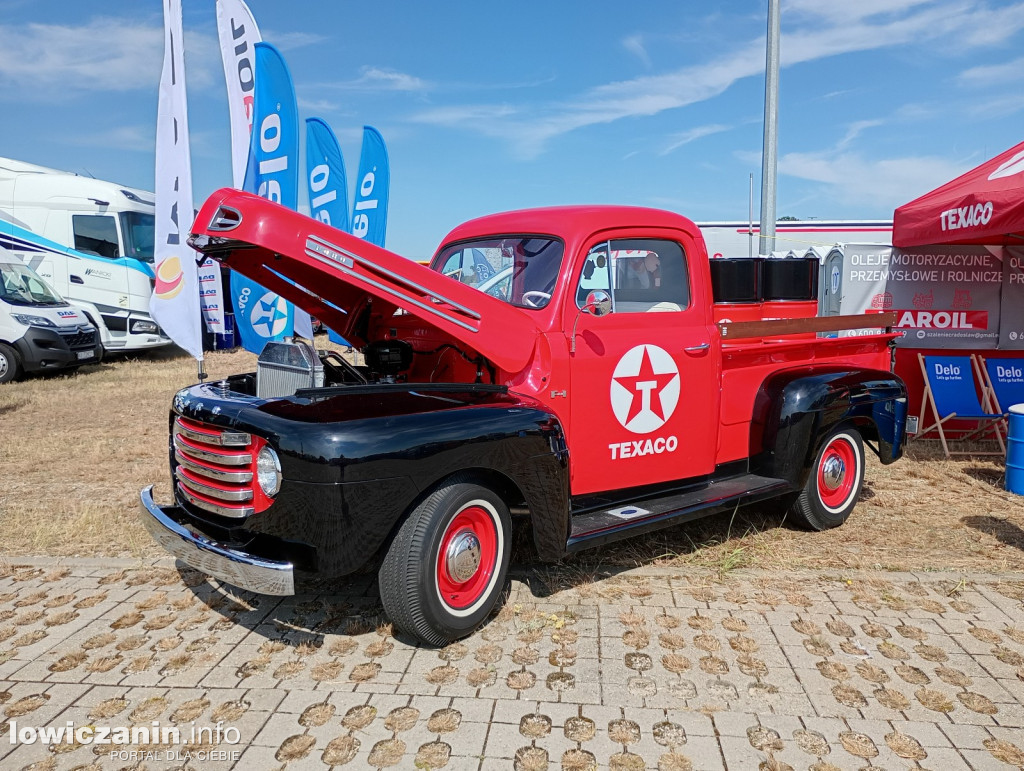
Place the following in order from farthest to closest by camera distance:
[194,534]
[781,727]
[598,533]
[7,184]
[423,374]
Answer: [7,184]
[423,374]
[598,533]
[194,534]
[781,727]

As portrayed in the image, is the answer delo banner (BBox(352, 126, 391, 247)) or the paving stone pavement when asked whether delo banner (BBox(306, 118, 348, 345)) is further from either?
the paving stone pavement

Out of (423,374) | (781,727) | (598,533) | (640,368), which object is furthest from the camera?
(423,374)

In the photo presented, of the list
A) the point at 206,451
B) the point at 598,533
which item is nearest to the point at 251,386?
the point at 206,451

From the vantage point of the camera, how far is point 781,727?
2.82 metres

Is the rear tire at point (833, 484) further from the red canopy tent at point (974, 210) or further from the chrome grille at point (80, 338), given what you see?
the chrome grille at point (80, 338)

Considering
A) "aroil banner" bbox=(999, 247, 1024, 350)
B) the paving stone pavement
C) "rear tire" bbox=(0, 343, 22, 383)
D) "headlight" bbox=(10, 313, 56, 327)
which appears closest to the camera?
the paving stone pavement

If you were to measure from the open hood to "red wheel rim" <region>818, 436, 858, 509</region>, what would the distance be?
8.31ft

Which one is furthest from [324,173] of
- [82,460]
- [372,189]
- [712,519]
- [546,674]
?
[546,674]

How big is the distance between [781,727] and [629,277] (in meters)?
2.48

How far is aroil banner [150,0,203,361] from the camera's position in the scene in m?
8.76

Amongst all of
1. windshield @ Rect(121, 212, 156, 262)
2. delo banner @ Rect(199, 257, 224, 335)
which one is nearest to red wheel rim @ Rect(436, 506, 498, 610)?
delo banner @ Rect(199, 257, 224, 335)

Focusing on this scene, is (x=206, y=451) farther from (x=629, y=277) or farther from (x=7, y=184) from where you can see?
(x=7, y=184)

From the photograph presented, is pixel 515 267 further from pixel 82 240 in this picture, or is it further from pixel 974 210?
pixel 82 240

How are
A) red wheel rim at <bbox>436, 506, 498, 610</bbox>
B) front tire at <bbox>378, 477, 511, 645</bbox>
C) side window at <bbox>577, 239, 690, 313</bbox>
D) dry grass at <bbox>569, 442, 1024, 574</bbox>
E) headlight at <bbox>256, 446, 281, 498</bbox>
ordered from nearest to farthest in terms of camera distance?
headlight at <bbox>256, 446, 281, 498</bbox>
front tire at <bbox>378, 477, 511, 645</bbox>
red wheel rim at <bbox>436, 506, 498, 610</bbox>
side window at <bbox>577, 239, 690, 313</bbox>
dry grass at <bbox>569, 442, 1024, 574</bbox>
